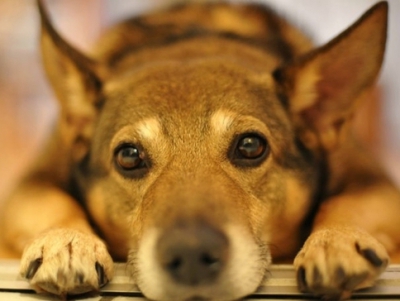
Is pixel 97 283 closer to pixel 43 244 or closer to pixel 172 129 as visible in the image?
pixel 43 244

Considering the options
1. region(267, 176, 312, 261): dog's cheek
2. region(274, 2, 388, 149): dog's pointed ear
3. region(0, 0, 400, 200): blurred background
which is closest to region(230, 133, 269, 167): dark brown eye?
region(267, 176, 312, 261): dog's cheek

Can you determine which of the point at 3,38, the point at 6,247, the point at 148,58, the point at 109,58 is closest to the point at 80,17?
the point at 3,38

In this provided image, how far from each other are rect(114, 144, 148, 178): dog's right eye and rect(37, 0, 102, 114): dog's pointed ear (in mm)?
345

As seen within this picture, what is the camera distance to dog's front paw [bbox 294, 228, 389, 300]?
4.33ft

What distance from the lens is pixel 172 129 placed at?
170 cm

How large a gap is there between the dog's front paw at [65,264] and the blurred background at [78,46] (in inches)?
82.1

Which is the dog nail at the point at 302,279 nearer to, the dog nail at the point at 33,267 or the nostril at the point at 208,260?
the nostril at the point at 208,260

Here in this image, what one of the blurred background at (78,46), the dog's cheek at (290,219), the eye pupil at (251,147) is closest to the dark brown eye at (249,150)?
the eye pupil at (251,147)

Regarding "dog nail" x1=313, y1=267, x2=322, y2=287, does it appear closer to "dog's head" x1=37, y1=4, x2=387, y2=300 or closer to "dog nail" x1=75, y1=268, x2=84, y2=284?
"dog's head" x1=37, y1=4, x2=387, y2=300

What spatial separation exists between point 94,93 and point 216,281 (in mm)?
974

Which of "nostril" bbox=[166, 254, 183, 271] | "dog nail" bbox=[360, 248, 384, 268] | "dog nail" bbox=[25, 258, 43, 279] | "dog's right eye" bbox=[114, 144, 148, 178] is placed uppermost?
"dog's right eye" bbox=[114, 144, 148, 178]

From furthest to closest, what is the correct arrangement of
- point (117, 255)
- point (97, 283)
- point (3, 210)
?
point (3, 210) → point (117, 255) → point (97, 283)

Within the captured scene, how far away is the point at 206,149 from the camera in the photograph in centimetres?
→ 165

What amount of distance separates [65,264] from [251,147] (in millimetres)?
654
